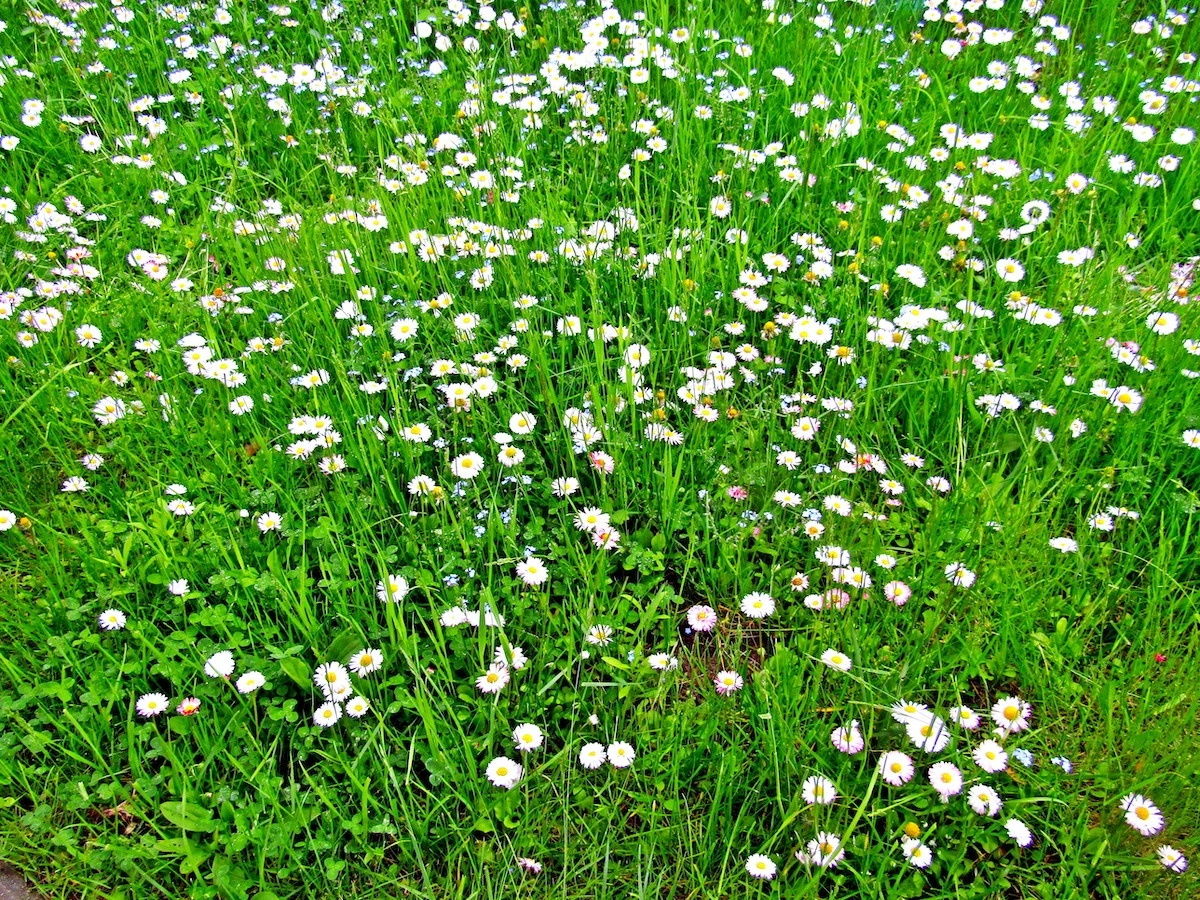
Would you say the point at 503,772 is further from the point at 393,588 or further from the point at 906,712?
the point at 906,712

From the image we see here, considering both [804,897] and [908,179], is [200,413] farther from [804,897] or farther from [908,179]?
[908,179]

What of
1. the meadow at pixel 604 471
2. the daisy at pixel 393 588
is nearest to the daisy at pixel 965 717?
the meadow at pixel 604 471

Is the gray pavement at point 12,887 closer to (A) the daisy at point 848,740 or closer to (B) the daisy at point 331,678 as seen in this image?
(B) the daisy at point 331,678

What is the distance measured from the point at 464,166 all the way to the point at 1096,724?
2509 millimetres

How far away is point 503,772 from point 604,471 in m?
0.76

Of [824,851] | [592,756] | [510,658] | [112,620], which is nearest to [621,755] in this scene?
[592,756]

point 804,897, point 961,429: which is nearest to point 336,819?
point 804,897

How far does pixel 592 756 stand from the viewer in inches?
70.0

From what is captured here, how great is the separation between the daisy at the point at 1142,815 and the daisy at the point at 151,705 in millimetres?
1915

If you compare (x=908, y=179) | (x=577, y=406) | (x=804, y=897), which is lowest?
(x=804, y=897)

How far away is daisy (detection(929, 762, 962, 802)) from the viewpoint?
5.54ft

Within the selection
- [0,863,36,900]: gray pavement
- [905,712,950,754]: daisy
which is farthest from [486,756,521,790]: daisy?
[0,863,36,900]: gray pavement

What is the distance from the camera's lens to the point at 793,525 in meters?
2.19

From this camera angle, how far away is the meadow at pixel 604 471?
5.64 ft
